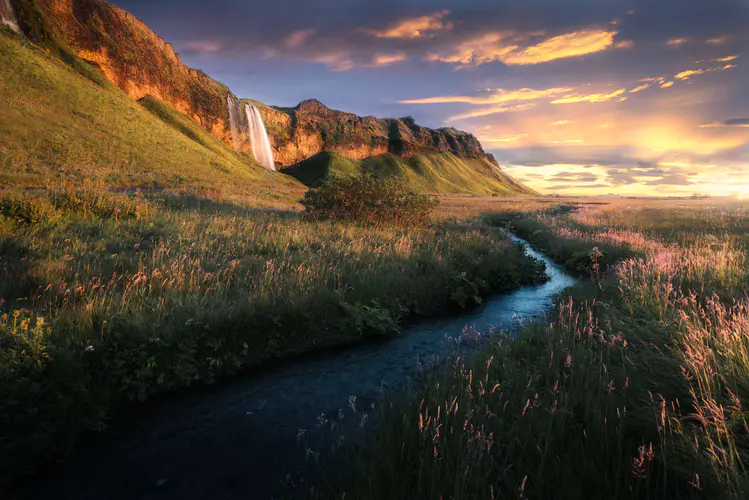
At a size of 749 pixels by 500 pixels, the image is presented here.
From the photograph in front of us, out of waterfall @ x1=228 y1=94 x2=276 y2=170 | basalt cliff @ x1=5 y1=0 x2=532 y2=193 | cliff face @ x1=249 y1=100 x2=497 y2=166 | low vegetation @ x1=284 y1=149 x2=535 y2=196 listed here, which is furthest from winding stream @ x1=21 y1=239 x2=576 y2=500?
cliff face @ x1=249 y1=100 x2=497 y2=166

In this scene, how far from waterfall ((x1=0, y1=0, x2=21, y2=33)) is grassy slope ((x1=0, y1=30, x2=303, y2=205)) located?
225 inches

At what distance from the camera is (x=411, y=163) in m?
182

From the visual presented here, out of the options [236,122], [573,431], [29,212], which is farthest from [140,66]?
[573,431]

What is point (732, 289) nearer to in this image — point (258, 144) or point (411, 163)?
point (258, 144)

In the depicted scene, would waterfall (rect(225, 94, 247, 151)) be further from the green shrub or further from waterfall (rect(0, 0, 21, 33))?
the green shrub

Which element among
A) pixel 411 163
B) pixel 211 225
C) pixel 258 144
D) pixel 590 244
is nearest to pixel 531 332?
pixel 211 225

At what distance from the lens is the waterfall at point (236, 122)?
119m

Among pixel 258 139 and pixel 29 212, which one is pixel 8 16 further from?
pixel 29 212

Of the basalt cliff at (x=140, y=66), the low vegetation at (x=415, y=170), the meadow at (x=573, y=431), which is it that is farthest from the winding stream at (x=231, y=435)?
the low vegetation at (x=415, y=170)

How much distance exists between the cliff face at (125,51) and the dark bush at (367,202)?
82.9 meters

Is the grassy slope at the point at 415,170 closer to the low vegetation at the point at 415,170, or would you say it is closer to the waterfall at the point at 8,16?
the low vegetation at the point at 415,170

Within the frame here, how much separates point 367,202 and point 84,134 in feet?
163

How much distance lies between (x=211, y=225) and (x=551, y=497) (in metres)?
11.3

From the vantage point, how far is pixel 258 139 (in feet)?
433
